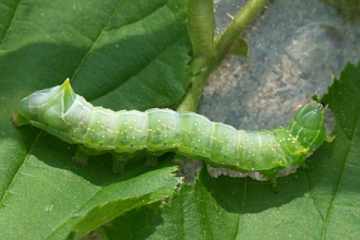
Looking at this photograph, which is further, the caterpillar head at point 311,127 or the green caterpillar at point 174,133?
the caterpillar head at point 311,127

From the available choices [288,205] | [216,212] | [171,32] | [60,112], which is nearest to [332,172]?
[288,205]

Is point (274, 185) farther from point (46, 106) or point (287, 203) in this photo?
point (46, 106)

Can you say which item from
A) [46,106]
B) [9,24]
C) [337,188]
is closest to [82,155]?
[46,106]

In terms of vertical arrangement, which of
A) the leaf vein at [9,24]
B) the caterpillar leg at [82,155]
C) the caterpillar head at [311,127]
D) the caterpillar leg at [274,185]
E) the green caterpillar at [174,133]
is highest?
the leaf vein at [9,24]

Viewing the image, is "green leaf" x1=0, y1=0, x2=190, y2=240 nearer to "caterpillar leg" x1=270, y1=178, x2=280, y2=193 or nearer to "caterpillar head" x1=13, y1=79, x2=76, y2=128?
"caterpillar head" x1=13, y1=79, x2=76, y2=128

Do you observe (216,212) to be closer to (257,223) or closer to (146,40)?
(257,223)

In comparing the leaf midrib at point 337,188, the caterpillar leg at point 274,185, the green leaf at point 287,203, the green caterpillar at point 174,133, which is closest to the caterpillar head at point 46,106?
the green caterpillar at point 174,133

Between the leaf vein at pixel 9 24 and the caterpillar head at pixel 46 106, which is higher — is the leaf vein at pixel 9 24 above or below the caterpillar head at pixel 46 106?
above

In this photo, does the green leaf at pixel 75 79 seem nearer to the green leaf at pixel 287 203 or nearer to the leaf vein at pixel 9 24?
the leaf vein at pixel 9 24
